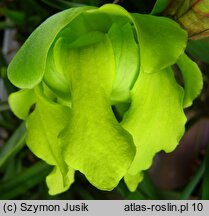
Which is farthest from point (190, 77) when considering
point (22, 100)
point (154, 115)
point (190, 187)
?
point (190, 187)

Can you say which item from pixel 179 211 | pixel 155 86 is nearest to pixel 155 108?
pixel 155 86

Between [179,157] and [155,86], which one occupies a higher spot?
[155,86]

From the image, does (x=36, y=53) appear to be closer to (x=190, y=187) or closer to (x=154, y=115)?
(x=154, y=115)

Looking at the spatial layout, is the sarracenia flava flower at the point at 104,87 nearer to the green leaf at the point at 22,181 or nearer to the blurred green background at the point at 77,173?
the blurred green background at the point at 77,173

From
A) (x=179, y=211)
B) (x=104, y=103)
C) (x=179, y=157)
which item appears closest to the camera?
(x=104, y=103)

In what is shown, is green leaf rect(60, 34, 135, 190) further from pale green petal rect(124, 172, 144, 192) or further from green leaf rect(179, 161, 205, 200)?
green leaf rect(179, 161, 205, 200)

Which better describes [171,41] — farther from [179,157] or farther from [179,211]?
[179,157]
